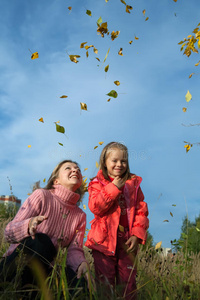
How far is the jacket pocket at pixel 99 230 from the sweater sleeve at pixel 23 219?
2.35 feet

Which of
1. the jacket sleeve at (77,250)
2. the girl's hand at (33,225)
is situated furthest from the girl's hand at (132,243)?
the girl's hand at (33,225)

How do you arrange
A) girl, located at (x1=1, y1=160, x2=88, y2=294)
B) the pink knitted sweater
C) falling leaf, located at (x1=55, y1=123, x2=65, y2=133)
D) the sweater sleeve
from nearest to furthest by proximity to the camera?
girl, located at (x1=1, y1=160, x2=88, y2=294) → the sweater sleeve → the pink knitted sweater → falling leaf, located at (x1=55, y1=123, x2=65, y2=133)

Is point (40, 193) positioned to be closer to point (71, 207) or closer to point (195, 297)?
point (71, 207)

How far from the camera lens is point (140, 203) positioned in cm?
380

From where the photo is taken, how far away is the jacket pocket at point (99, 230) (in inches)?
138

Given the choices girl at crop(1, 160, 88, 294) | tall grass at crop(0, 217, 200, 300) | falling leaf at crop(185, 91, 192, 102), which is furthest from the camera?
falling leaf at crop(185, 91, 192, 102)

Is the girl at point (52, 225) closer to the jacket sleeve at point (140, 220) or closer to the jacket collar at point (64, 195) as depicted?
the jacket collar at point (64, 195)

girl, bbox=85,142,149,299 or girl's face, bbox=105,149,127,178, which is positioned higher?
girl's face, bbox=105,149,127,178

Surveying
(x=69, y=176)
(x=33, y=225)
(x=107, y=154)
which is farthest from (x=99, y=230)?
(x=33, y=225)

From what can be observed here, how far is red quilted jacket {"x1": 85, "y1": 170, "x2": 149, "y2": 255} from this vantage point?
3.46m

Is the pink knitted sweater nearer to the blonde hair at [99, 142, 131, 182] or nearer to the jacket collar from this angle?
the jacket collar

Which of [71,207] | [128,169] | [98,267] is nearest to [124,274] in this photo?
[98,267]

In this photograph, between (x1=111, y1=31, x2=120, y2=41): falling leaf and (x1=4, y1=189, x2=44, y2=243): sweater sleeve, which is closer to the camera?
(x1=4, y1=189, x2=44, y2=243): sweater sleeve

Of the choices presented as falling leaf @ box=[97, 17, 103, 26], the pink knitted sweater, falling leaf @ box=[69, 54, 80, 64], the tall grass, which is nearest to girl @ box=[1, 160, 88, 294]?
the pink knitted sweater
